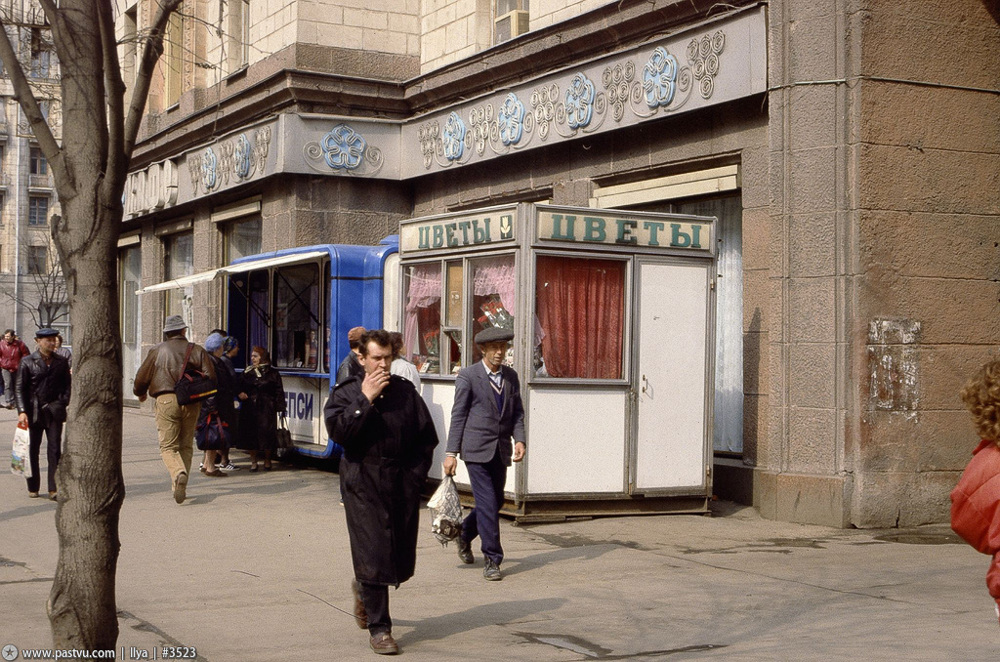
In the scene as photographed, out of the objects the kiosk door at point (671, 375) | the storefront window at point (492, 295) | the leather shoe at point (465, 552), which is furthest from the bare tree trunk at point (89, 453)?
the kiosk door at point (671, 375)

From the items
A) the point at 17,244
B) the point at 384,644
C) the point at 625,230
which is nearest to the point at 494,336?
the point at 625,230

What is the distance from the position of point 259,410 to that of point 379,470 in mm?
8317

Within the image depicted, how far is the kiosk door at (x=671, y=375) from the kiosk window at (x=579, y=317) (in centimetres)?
20

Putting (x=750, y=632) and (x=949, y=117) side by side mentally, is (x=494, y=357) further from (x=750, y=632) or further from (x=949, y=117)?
(x=949, y=117)

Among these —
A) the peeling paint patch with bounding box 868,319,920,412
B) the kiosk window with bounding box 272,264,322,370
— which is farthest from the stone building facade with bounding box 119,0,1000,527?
the kiosk window with bounding box 272,264,322,370

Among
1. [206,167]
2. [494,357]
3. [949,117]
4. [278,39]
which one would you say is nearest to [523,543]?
[494,357]

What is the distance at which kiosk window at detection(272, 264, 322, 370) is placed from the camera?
49.2 ft

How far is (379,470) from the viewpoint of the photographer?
6371 mm

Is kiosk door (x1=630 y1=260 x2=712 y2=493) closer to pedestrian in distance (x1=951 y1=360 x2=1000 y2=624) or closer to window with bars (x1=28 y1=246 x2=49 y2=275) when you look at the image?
pedestrian in distance (x1=951 y1=360 x2=1000 y2=624)

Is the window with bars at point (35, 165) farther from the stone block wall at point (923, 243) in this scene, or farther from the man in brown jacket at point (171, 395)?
the stone block wall at point (923, 243)

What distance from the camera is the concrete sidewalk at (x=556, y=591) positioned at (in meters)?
6.22

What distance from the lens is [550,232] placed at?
Result: 10445 millimetres

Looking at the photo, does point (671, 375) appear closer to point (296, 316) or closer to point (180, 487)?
point (180, 487)

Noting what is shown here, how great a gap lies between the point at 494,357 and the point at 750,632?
2.88 meters
